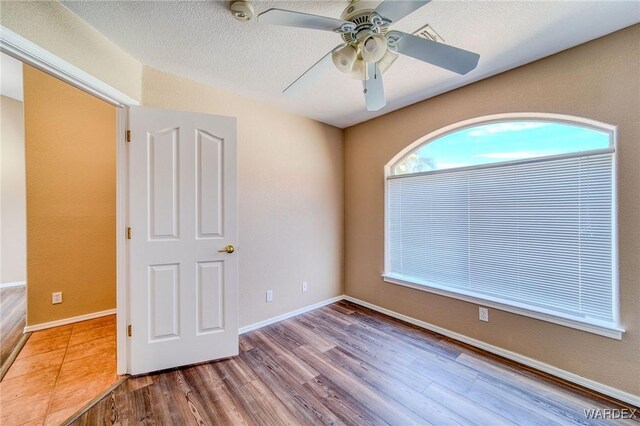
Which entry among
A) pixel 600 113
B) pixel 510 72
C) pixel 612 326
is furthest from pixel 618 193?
pixel 510 72

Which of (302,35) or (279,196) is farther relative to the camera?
(279,196)

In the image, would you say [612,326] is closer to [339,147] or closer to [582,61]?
[582,61]

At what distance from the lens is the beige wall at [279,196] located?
2506 mm

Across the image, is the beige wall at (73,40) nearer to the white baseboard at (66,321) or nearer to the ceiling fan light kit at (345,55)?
the ceiling fan light kit at (345,55)

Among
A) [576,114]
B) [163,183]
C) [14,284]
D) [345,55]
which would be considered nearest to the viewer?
[345,55]

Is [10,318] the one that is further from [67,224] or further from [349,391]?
[349,391]

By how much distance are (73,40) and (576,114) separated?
3.49 m

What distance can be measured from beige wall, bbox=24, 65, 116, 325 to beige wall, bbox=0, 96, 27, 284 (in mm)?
1996

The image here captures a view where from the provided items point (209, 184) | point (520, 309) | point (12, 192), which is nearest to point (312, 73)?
point (209, 184)

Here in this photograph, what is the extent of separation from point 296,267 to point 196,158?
173cm

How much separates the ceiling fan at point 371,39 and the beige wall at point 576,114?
3.95 ft

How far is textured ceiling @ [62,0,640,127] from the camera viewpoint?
1.50 meters

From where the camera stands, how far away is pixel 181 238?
2.04m

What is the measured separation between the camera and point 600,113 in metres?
1.77
